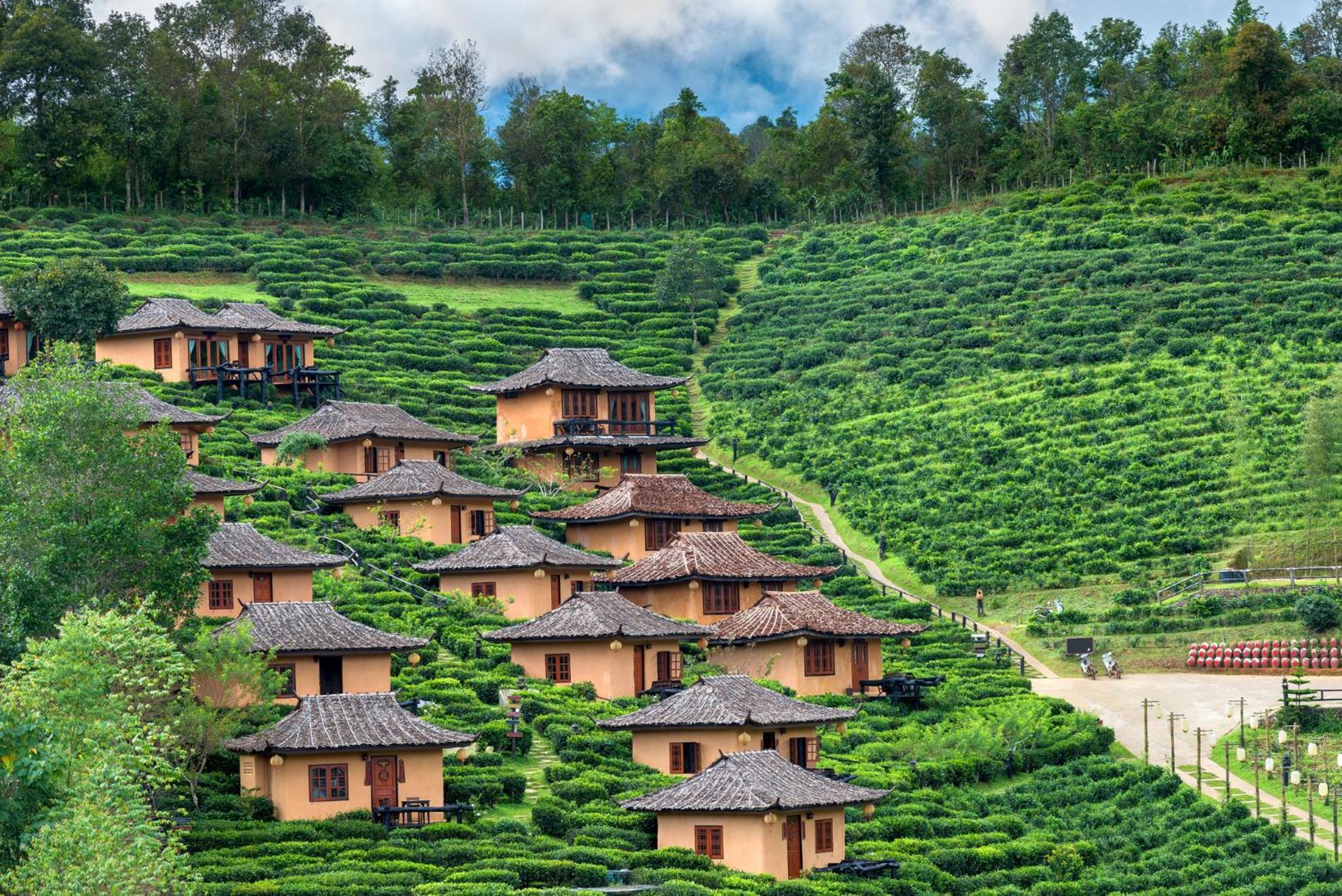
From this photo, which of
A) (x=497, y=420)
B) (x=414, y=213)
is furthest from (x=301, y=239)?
(x=497, y=420)

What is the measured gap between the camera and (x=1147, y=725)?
228ft

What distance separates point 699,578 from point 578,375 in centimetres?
2279

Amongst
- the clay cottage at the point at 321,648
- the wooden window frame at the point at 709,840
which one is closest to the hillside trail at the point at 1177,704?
the wooden window frame at the point at 709,840

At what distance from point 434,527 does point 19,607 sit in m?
30.5

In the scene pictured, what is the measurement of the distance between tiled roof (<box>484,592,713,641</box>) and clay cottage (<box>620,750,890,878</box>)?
1281 centimetres

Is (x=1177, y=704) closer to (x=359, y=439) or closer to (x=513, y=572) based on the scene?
(x=513, y=572)

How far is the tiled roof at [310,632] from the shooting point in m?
64.0

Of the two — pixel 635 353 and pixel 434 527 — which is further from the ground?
pixel 635 353

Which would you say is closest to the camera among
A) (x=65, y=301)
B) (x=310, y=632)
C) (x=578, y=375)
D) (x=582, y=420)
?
(x=310, y=632)

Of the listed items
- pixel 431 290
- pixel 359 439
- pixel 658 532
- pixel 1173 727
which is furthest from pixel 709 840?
pixel 431 290

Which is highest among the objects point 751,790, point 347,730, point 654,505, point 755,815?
point 654,505

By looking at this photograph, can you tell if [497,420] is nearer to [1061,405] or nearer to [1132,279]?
[1061,405]

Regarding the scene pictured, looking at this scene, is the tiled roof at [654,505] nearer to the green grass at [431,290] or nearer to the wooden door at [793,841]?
the wooden door at [793,841]

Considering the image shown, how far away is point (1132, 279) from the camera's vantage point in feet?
391
